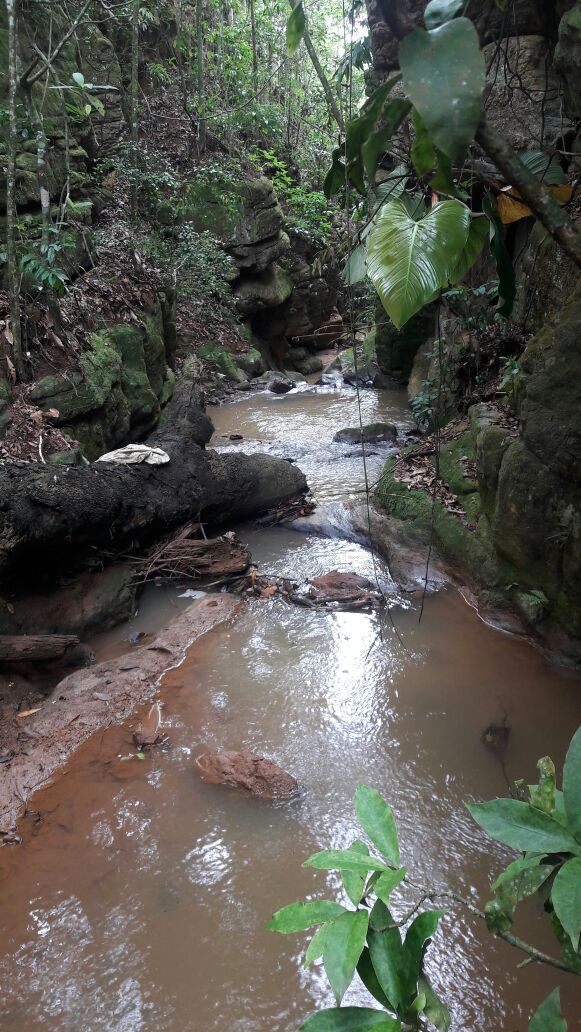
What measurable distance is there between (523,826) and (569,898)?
11 centimetres

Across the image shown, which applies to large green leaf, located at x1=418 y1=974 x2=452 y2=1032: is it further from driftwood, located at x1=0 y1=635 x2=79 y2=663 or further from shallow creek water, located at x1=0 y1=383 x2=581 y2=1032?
driftwood, located at x1=0 y1=635 x2=79 y2=663

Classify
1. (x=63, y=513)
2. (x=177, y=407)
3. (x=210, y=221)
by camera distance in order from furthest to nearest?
(x=210, y=221)
(x=177, y=407)
(x=63, y=513)

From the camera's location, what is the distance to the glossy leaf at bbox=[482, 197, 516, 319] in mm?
1478

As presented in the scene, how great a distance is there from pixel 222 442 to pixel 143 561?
172 inches

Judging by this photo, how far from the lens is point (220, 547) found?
5.19 m

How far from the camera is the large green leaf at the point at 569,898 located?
2.59 feet

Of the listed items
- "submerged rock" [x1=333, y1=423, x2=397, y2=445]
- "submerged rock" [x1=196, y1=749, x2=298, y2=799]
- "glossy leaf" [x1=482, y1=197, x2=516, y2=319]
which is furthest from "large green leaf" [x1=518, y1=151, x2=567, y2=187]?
"submerged rock" [x1=333, y1=423, x2=397, y2=445]

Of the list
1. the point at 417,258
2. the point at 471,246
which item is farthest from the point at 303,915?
the point at 471,246

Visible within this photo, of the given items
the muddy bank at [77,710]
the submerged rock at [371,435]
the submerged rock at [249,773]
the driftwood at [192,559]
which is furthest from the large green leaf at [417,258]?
the submerged rock at [371,435]

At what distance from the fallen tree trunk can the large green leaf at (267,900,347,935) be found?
3.29m

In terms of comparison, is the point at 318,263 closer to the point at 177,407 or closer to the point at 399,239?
the point at 177,407

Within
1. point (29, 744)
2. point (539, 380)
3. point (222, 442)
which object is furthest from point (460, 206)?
point (222, 442)

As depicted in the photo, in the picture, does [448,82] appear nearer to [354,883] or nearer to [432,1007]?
[354,883]

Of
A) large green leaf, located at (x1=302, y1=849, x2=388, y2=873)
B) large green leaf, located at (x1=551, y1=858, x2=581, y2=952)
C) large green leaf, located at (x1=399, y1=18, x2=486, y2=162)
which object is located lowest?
large green leaf, located at (x1=302, y1=849, x2=388, y2=873)
